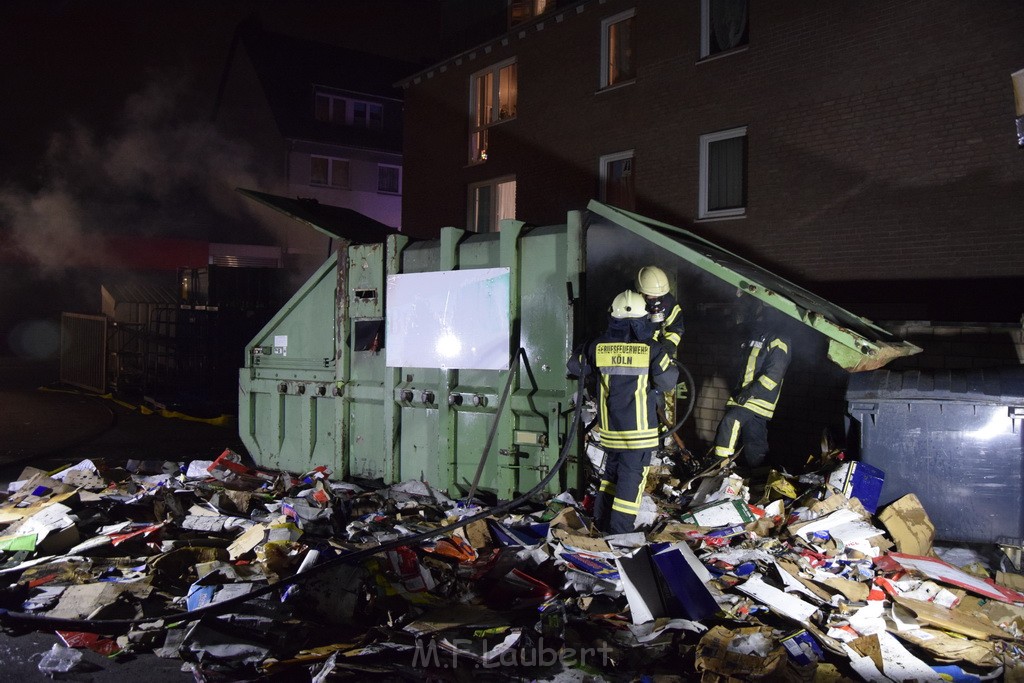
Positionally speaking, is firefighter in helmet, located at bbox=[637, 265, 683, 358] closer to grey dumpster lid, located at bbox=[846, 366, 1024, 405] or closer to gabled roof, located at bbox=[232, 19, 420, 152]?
grey dumpster lid, located at bbox=[846, 366, 1024, 405]

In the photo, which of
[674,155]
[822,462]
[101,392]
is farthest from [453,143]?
[822,462]

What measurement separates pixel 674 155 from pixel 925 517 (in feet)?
24.6

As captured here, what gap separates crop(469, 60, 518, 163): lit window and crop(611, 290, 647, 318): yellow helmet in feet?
32.6

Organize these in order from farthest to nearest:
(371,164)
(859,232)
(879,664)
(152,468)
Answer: (371,164) < (859,232) < (152,468) < (879,664)

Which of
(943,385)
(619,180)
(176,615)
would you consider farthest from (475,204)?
(176,615)

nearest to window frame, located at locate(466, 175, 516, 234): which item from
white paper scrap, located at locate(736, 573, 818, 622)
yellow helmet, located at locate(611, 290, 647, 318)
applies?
yellow helmet, located at locate(611, 290, 647, 318)

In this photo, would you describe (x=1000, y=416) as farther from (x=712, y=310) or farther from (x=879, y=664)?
(x=712, y=310)

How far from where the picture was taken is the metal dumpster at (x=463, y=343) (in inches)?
199

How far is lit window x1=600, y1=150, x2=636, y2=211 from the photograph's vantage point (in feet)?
37.7

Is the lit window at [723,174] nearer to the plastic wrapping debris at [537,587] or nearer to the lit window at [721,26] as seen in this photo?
the lit window at [721,26]

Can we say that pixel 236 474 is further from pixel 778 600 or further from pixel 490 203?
pixel 490 203

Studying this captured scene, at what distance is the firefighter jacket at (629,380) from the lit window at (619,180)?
7.06 metres

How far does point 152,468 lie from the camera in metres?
6.51

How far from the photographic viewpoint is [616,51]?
11.9 metres
